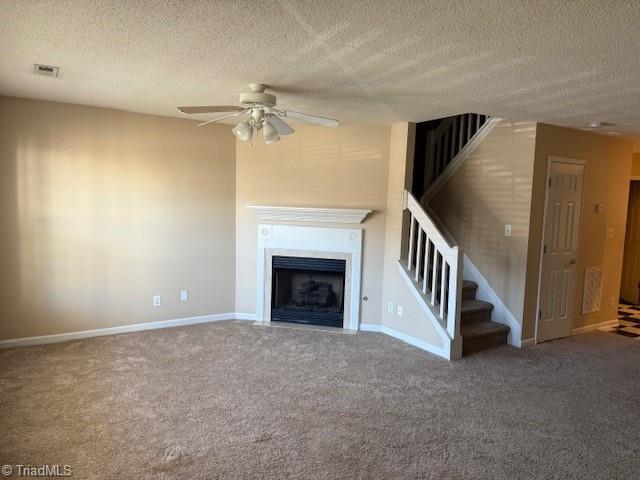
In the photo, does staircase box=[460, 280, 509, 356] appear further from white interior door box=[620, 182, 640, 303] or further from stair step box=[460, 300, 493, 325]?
white interior door box=[620, 182, 640, 303]

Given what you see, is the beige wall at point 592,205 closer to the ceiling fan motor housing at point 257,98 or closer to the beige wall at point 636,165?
the beige wall at point 636,165

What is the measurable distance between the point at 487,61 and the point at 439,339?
8.86 ft

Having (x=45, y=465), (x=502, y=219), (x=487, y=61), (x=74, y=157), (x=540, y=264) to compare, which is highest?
(x=487, y=61)

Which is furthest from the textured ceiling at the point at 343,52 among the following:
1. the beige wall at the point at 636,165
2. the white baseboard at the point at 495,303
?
the beige wall at the point at 636,165

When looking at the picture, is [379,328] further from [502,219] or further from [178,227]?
[178,227]

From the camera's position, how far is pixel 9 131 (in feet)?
13.7

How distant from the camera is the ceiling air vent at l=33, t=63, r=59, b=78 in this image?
10.2 ft

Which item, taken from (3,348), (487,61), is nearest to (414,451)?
(487,61)

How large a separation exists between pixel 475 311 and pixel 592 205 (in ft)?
6.44

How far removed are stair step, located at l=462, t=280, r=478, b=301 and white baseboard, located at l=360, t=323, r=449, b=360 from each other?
2.77 feet

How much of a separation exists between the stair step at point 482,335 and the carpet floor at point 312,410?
0.13 m

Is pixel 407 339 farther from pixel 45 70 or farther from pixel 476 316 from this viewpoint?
pixel 45 70

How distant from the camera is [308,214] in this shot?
514 centimetres

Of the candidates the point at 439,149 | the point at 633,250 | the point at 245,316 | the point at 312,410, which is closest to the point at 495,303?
the point at 439,149
